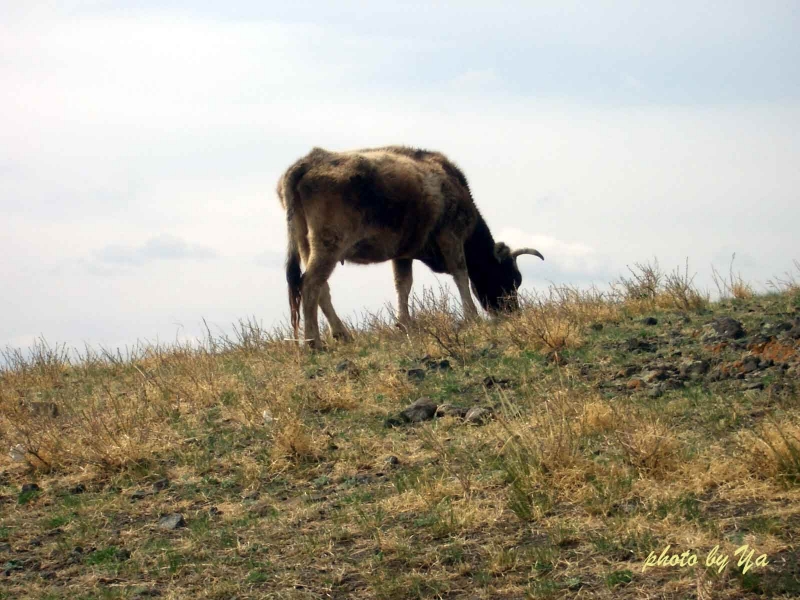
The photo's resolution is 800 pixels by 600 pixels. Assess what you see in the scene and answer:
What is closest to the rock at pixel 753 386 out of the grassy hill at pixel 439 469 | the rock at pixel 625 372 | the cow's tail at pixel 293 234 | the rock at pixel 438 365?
the grassy hill at pixel 439 469

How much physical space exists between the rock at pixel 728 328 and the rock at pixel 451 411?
2.56 m

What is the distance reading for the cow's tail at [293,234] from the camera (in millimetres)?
10766

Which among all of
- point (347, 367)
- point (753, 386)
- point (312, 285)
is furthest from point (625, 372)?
point (312, 285)

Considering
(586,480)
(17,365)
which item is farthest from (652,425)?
(17,365)

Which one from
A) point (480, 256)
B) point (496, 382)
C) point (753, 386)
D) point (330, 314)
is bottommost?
point (753, 386)

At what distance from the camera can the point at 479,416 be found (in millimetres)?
7059

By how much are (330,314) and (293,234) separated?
108 centimetres

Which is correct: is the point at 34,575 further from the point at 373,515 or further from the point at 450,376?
the point at 450,376

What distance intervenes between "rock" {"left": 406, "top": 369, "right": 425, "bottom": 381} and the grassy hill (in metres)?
0.11

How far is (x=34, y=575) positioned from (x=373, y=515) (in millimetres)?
1867

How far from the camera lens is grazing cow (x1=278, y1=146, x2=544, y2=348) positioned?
10.7m

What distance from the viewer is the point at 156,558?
17.5 feet

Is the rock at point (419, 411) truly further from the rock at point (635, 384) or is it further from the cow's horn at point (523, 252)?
the cow's horn at point (523, 252)

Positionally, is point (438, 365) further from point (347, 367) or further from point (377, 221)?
point (377, 221)
